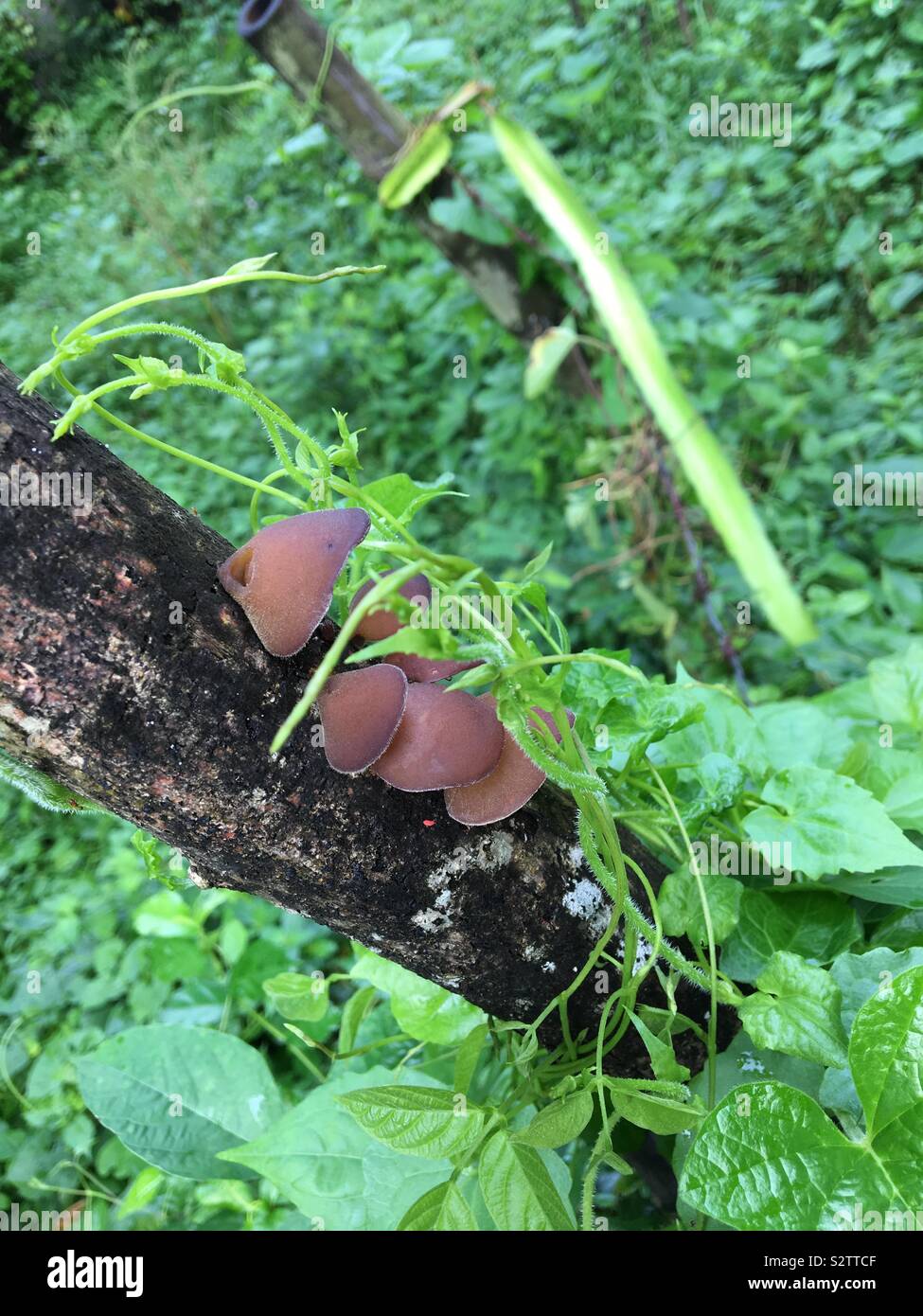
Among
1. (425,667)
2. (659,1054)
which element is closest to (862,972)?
(659,1054)

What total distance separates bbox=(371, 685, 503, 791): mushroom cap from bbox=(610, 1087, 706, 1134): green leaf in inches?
10.0

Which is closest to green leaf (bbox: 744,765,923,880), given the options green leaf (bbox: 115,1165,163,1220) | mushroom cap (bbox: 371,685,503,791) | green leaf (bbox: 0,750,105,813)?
mushroom cap (bbox: 371,685,503,791)

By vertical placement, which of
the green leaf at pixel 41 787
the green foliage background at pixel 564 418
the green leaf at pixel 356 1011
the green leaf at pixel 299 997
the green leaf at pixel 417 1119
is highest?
the green leaf at pixel 41 787

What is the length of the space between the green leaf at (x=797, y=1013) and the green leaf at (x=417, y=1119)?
22 cm

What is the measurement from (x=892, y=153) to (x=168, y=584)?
2878 millimetres

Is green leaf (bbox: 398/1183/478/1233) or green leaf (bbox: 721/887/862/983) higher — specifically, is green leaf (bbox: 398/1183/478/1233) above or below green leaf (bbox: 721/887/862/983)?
above

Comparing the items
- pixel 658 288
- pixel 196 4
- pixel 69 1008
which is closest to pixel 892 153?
pixel 658 288

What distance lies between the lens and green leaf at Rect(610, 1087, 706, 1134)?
0.60 metres

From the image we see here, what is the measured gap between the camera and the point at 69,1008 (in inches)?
76.9

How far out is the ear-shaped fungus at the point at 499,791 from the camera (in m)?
0.57

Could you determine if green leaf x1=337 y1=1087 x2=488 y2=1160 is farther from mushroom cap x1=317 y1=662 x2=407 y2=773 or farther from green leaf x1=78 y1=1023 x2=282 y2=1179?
green leaf x1=78 y1=1023 x2=282 y2=1179

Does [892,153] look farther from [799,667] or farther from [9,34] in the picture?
[9,34]

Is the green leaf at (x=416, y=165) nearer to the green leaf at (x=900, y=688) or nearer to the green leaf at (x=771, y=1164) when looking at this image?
the green leaf at (x=900, y=688)

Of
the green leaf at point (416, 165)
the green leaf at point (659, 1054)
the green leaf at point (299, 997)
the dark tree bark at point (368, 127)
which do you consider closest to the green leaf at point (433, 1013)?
the green leaf at point (299, 997)
